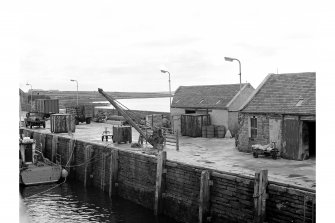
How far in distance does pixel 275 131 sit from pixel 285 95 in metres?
2.56

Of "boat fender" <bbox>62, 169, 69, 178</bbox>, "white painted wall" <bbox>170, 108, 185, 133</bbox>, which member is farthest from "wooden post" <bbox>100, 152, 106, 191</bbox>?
"white painted wall" <bbox>170, 108, 185, 133</bbox>

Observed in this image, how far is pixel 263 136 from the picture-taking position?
75.7 feet

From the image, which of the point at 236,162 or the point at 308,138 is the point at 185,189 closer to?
the point at 236,162

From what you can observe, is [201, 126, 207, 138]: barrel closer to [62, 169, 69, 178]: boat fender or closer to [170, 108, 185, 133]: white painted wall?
[170, 108, 185, 133]: white painted wall

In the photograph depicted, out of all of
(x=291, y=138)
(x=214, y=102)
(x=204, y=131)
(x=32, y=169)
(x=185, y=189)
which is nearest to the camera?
(x=185, y=189)

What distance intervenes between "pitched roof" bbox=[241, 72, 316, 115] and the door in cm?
59

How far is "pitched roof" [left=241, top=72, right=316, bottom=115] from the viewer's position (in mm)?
21688

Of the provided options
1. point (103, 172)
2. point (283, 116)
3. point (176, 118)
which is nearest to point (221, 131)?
point (176, 118)

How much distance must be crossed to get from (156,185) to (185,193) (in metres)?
1.89

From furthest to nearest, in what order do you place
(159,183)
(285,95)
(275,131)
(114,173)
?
(114,173) → (285,95) → (275,131) → (159,183)

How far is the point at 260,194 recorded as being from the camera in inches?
576
